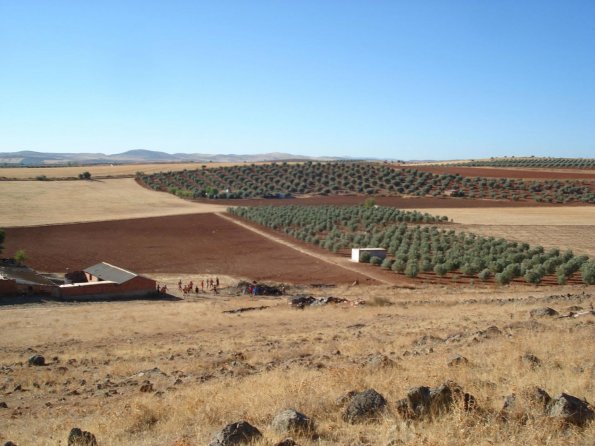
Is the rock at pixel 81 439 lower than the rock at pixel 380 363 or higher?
higher

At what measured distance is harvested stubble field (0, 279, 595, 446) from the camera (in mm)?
8078

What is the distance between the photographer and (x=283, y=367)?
13844mm

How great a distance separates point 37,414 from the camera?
11.9 meters

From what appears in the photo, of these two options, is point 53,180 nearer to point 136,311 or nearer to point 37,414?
point 136,311

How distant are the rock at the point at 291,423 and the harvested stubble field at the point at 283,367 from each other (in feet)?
0.43

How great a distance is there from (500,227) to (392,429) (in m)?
53.7

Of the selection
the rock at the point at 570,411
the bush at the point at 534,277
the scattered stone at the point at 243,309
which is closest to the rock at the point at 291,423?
the rock at the point at 570,411

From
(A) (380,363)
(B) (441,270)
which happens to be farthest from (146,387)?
(B) (441,270)

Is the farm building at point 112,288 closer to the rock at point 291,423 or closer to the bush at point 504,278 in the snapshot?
the bush at point 504,278

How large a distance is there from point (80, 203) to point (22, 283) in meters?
53.7

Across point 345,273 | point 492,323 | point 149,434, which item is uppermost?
point 149,434

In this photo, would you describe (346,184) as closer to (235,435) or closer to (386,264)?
(386,264)

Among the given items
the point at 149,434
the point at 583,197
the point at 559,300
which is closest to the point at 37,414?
the point at 149,434

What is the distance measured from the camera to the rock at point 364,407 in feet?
27.5
